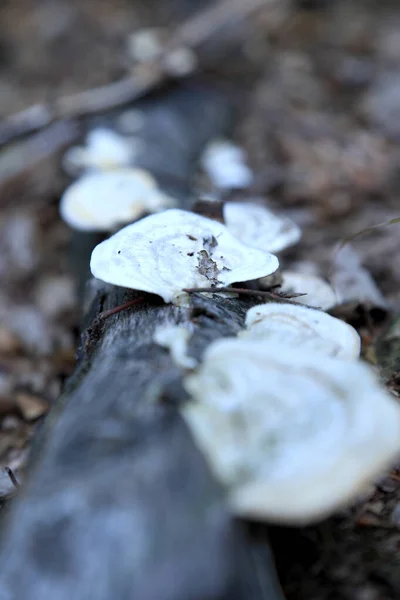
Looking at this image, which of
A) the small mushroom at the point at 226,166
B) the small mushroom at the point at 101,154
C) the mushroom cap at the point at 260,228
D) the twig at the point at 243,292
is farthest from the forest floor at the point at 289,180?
the twig at the point at 243,292

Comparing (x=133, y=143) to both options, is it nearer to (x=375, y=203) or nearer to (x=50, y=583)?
(x=375, y=203)

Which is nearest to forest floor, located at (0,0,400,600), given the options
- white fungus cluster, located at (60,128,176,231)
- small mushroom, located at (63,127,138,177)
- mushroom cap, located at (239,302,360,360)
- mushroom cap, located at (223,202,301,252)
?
small mushroom, located at (63,127,138,177)

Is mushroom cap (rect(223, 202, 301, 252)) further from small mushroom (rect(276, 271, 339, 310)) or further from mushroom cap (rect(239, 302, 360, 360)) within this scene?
mushroom cap (rect(239, 302, 360, 360))

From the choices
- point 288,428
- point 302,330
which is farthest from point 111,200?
point 288,428

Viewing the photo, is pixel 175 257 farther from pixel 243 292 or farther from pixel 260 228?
pixel 260 228

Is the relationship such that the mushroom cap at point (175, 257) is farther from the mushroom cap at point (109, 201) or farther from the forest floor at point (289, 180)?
the mushroom cap at point (109, 201)

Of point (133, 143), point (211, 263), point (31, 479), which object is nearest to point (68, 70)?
point (133, 143)
